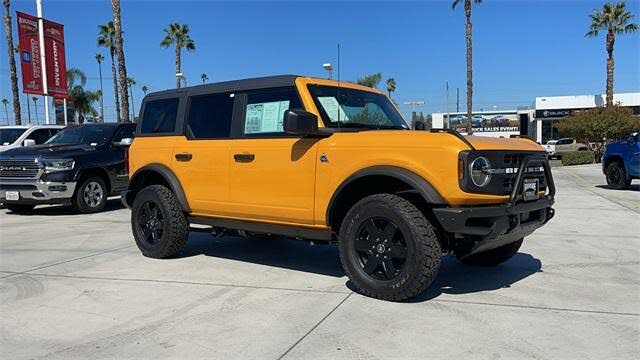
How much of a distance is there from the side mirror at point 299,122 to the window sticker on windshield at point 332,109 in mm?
501

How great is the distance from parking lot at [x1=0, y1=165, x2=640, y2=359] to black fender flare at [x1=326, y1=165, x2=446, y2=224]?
902mm

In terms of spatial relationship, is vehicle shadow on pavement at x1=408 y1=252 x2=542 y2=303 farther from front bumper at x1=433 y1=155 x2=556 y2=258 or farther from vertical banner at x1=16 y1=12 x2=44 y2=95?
vertical banner at x1=16 y1=12 x2=44 y2=95

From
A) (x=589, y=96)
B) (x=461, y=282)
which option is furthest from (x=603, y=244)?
(x=589, y=96)

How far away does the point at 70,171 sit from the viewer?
10.3 metres

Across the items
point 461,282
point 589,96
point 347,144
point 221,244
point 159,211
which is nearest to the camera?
point 347,144

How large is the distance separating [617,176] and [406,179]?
1200cm

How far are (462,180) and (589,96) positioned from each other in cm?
5207

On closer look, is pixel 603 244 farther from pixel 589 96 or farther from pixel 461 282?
pixel 589 96

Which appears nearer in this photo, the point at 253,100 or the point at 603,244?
the point at 253,100

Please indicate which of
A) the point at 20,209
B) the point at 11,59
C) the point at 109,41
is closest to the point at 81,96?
the point at 109,41

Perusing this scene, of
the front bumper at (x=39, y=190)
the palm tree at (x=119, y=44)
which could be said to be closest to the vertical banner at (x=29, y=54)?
the palm tree at (x=119, y=44)

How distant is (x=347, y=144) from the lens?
4.75m

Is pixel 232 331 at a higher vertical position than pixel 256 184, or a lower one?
lower

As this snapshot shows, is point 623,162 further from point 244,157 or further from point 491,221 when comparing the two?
point 244,157
